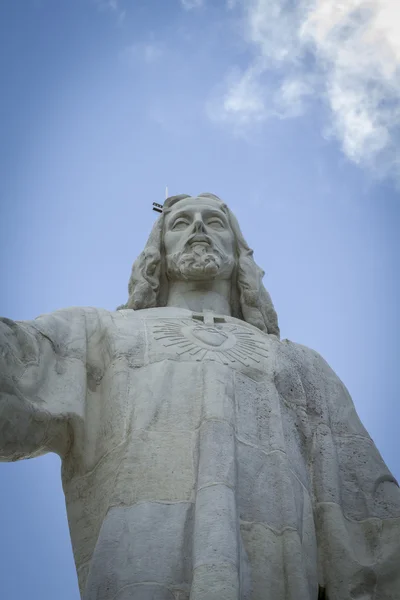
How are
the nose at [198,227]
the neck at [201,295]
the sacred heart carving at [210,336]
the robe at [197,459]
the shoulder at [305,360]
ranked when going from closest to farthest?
1. the robe at [197,459]
2. the sacred heart carving at [210,336]
3. the shoulder at [305,360]
4. the neck at [201,295]
5. the nose at [198,227]

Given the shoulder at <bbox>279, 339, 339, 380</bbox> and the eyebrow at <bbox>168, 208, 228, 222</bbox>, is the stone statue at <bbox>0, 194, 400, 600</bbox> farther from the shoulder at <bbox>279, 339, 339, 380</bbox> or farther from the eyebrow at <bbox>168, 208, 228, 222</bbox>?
the eyebrow at <bbox>168, 208, 228, 222</bbox>

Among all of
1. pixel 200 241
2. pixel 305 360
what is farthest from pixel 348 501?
pixel 200 241

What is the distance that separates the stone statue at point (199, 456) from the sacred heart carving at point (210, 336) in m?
0.02

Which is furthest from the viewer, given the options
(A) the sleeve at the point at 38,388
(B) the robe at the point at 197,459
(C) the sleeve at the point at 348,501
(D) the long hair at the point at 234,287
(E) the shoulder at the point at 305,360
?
(D) the long hair at the point at 234,287

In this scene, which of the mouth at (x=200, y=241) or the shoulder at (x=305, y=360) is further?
the mouth at (x=200, y=241)

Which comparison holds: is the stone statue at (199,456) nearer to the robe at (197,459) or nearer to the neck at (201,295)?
the robe at (197,459)

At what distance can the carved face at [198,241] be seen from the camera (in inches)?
355

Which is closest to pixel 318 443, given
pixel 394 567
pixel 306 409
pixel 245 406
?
pixel 306 409

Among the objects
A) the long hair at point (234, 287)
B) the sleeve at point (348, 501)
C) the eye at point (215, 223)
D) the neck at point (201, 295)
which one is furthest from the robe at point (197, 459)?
the eye at point (215, 223)

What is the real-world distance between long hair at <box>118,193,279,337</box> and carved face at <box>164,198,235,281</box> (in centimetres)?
12

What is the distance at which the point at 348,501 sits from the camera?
22.1 feet

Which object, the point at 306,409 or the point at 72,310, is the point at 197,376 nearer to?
the point at 306,409

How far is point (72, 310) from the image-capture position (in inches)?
307

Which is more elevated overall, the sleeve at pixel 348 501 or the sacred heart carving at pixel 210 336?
the sacred heart carving at pixel 210 336
